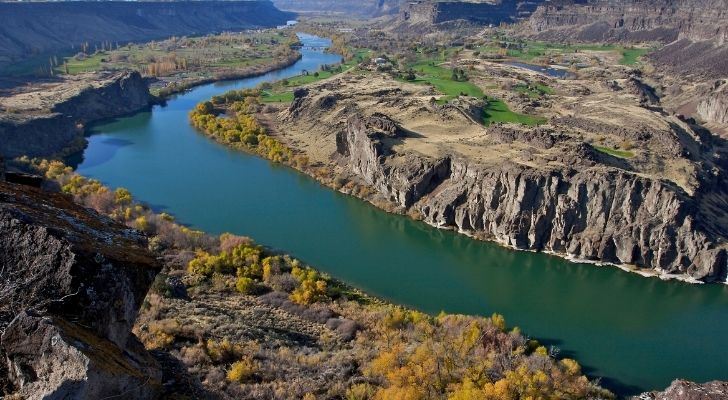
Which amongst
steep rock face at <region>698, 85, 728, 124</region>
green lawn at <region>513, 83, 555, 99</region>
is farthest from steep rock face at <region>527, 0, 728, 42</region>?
green lawn at <region>513, 83, 555, 99</region>

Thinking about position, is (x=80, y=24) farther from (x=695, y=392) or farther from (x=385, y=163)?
(x=695, y=392)

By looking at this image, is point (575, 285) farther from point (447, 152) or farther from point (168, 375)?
point (168, 375)

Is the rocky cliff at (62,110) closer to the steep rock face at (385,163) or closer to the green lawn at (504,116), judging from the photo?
the steep rock face at (385,163)

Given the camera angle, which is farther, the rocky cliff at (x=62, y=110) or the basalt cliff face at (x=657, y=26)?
the basalt cliff face at (x=657, y=26)

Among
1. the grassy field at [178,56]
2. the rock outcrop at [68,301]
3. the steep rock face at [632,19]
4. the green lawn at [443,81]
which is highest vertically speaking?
the steep rock face at [632,19]

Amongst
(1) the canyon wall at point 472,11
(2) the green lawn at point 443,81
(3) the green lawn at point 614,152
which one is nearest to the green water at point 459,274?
(3) the green lawn at point 614,152

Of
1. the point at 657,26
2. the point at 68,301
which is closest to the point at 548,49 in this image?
the point at 657,26

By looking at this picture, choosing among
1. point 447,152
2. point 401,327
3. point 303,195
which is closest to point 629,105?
Result: point 447,152
